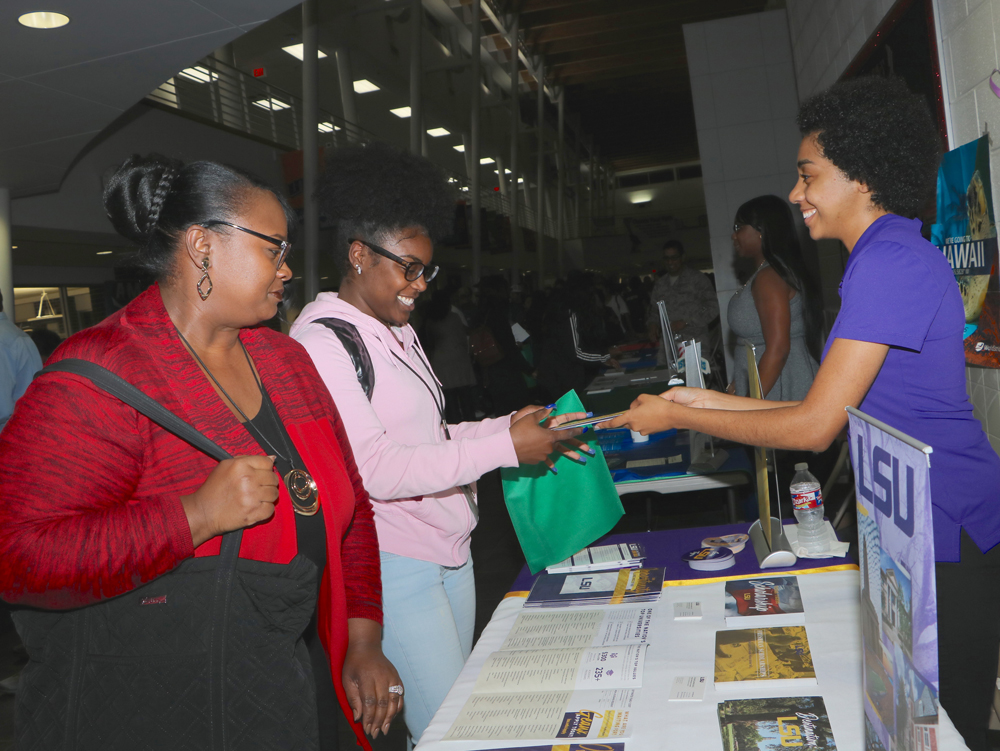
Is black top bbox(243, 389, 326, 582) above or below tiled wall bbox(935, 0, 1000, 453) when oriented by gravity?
below

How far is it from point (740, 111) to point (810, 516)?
5.51m

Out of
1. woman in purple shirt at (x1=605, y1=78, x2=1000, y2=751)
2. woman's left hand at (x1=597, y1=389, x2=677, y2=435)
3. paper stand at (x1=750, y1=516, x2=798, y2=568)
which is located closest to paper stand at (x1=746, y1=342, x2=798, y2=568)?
paper stand at (x1=750, y1=516, x2=798, y2=568)

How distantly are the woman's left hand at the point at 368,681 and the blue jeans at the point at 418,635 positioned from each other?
7.7 inches

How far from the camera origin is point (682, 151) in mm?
38875

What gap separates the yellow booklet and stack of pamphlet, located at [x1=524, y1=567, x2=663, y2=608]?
0.96ft

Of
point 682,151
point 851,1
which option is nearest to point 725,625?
point 851,1

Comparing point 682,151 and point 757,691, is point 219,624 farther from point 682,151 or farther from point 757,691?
point 682,151

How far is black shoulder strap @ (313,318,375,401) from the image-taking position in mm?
1622

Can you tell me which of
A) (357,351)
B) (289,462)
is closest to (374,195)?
(357,351)

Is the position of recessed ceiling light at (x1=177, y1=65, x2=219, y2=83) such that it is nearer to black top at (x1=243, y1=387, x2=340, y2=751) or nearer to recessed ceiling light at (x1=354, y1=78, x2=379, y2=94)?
recessed ceiling light at (x1=354, y1=78, x2=379, y2=94)

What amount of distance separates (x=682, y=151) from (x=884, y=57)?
38327 mm

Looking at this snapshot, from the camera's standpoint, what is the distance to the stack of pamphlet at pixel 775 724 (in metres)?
1.06

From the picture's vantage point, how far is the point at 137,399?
107 cm

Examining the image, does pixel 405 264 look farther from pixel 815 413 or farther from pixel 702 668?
pixel 702 668
